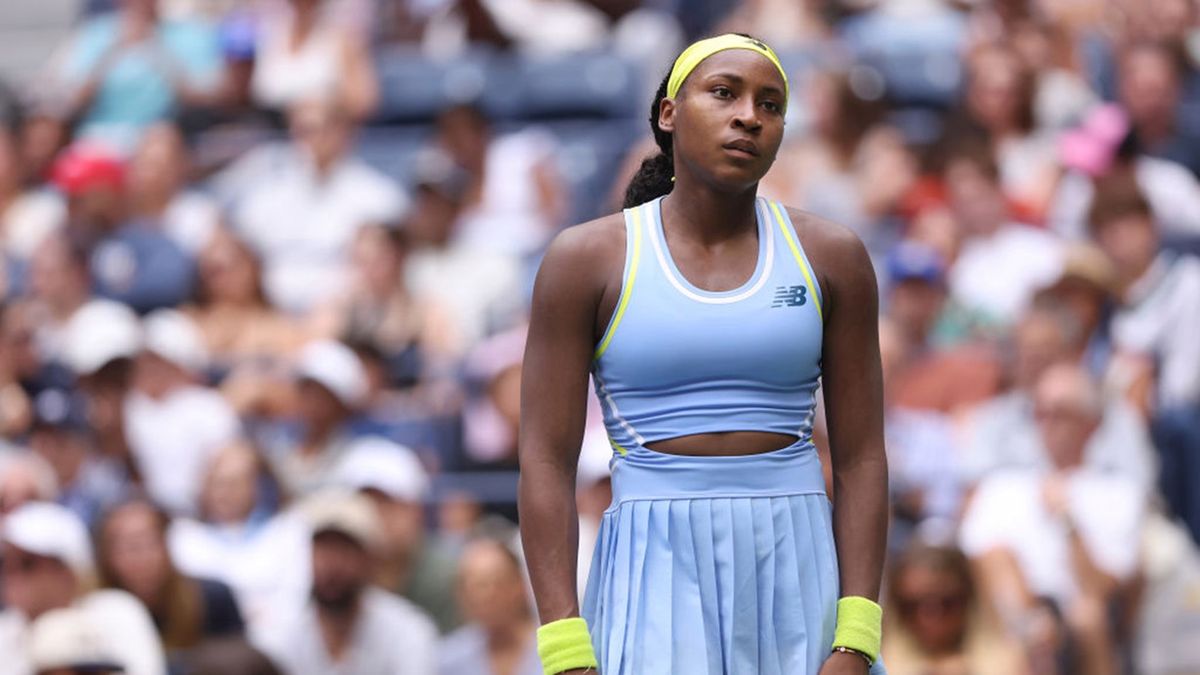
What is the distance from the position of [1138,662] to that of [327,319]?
4247 millimetres

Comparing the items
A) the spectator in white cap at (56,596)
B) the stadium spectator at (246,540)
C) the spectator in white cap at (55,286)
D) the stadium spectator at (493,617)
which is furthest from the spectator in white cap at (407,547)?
the spectator in white cap at (55,286)

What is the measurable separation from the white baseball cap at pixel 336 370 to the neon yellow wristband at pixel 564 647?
16.6 ft

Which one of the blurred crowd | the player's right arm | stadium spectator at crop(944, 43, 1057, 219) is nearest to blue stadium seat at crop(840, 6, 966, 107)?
the blurred crowd

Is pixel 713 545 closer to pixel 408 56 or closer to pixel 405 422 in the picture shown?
pixel 405 422

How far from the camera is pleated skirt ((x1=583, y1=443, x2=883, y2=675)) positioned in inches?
134

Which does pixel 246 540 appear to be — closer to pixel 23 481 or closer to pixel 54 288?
pixel 23 481

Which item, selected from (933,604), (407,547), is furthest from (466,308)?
(933,604)

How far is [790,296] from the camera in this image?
11.4 feet

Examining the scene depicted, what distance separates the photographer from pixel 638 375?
3.46 meters

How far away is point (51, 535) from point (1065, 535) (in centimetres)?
352

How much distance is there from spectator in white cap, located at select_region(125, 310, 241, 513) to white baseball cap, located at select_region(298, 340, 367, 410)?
1.34 feet

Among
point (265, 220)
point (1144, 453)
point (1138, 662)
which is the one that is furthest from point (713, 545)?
point (265, 220)

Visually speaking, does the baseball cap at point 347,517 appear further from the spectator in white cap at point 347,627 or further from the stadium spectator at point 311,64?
the stadium spectator at point 311,64

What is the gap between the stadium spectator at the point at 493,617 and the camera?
686 centimetres
